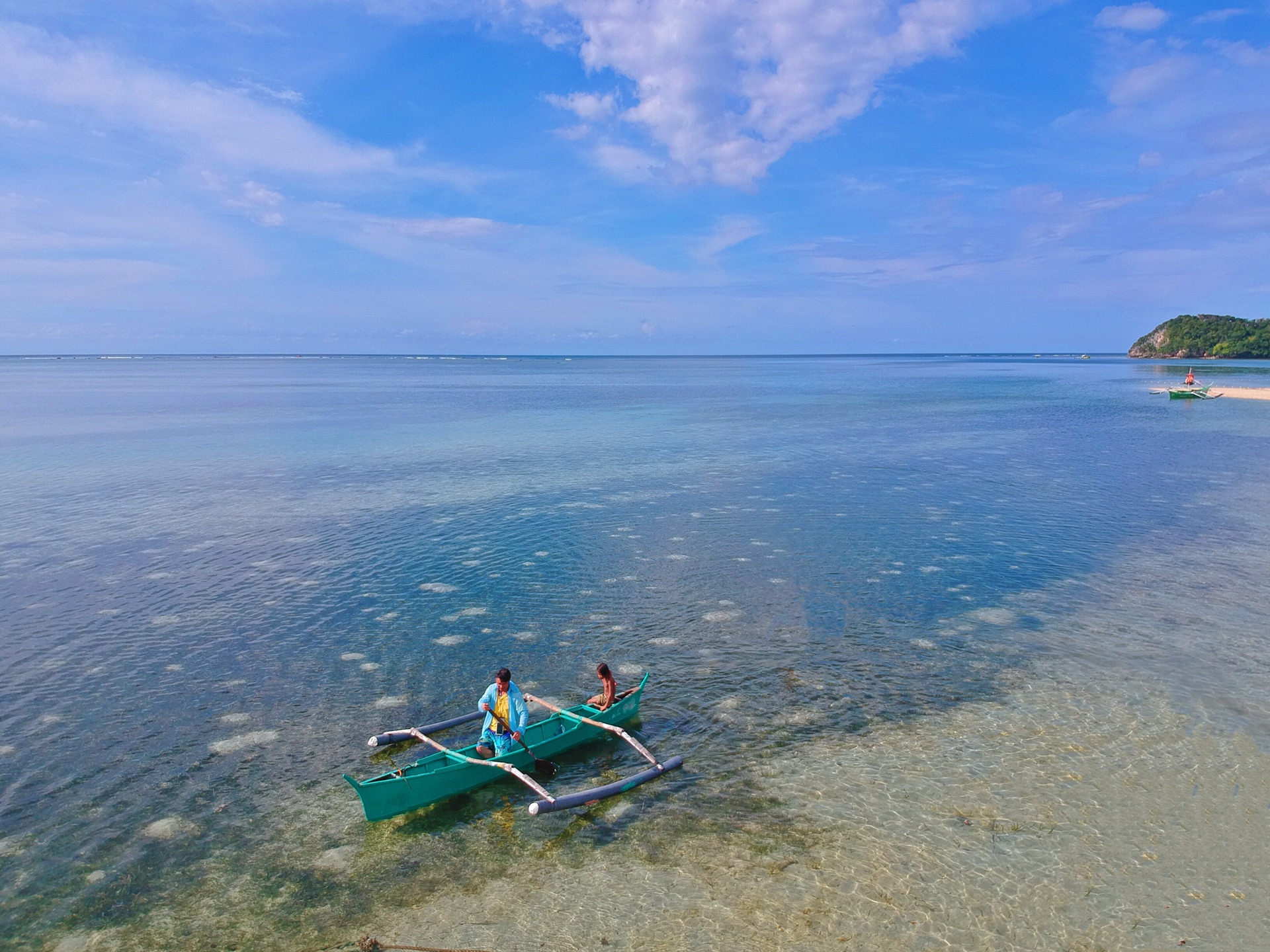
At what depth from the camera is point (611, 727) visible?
16078 millimetres

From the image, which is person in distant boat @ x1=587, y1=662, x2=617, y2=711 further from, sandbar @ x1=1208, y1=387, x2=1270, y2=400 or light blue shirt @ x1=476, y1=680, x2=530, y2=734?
sandbar @ x1=1208, y1=387, x2=1270, y2=400

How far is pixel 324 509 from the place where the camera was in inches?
1452

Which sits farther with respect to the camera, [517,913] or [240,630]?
[240,630]

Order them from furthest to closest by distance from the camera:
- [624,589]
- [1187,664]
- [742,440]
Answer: [742,440] → [624,589] → [1187,664]

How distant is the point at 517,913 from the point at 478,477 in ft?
115

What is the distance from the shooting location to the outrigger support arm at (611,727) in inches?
607

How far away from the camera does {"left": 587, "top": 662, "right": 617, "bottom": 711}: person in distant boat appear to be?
1677 cm

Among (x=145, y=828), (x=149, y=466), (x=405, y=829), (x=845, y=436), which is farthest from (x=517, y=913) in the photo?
(x=845, y=436)

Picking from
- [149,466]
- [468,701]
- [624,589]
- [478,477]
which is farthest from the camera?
[149,466]

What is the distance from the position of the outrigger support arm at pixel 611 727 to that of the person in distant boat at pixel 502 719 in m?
1.14

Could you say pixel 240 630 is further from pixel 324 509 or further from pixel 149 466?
pixel 149 466

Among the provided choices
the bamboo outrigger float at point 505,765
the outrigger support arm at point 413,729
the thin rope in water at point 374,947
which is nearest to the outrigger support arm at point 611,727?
the bamboo outrigger float at point 505,765

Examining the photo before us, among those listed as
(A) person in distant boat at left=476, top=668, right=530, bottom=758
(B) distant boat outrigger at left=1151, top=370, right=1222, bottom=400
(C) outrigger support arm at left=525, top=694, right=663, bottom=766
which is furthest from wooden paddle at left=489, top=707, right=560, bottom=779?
(B) distant boat outrigger at left=1151, top=370, right=1222, bottom=400

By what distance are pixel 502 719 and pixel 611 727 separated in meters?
2.23
